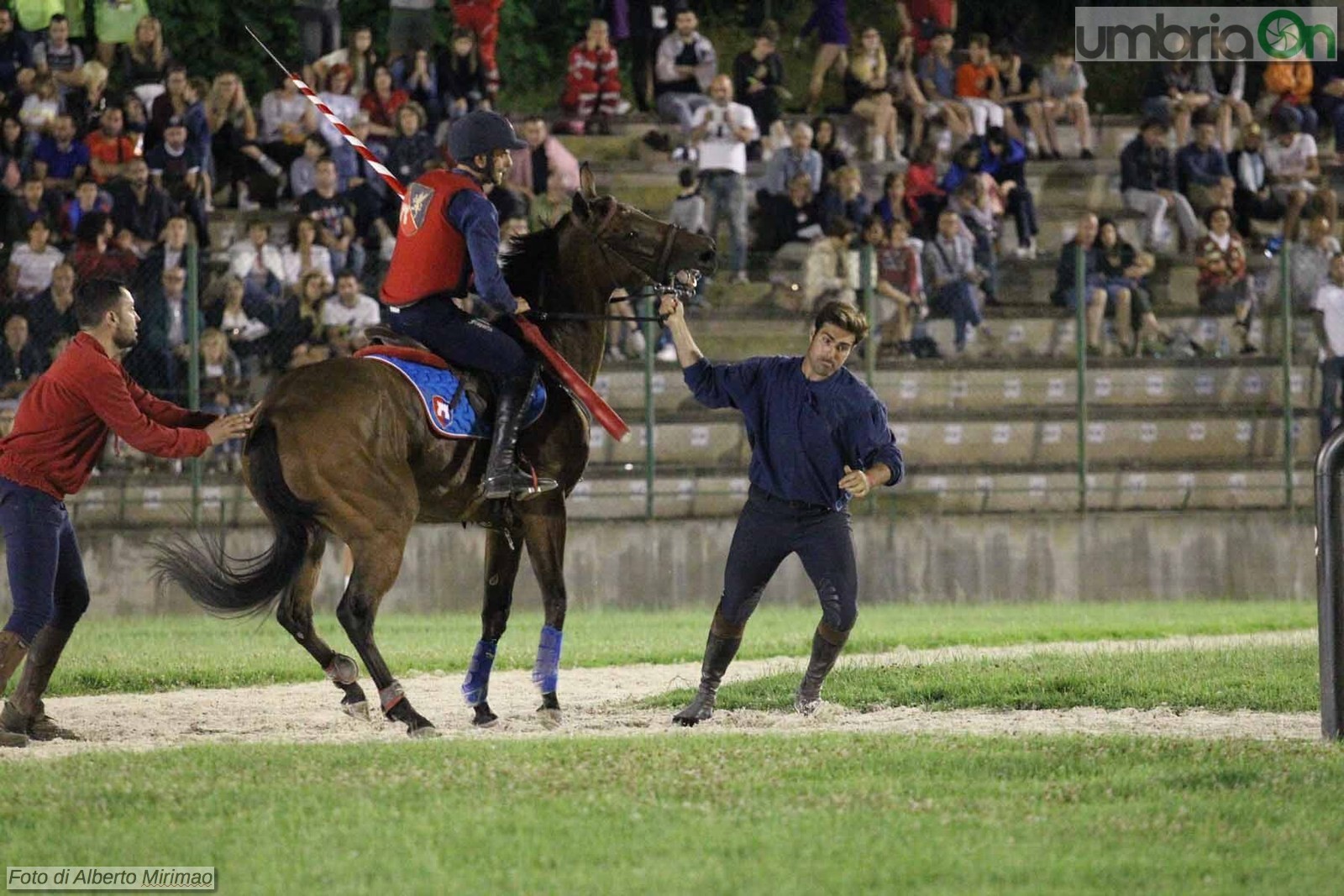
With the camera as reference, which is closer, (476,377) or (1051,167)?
(476,377)

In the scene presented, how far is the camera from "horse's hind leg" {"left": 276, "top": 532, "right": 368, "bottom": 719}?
995 centimetres

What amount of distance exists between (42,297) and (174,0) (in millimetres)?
10076

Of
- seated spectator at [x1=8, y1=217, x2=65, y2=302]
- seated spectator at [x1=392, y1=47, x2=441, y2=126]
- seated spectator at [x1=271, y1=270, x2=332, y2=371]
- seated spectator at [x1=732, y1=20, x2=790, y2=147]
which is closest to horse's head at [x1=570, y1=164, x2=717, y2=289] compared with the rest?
seated spectator at [x1=271, y1=270, x2=332, y2=371]

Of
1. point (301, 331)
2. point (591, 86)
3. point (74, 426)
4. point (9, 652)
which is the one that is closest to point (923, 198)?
point (591, 86)

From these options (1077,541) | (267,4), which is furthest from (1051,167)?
(267,4)

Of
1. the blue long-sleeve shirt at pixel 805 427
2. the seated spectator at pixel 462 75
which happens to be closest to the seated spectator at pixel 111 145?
the seated spectator at pixel 462 75

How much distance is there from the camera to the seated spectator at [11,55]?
22.7 m

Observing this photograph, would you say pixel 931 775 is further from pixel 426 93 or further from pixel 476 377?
pixel 426 93

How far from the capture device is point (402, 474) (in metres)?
9.91

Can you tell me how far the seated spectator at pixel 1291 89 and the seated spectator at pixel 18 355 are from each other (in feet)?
52.3

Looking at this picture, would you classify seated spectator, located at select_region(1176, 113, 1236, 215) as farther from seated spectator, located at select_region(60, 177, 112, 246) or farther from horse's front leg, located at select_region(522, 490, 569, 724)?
horse's front leg, located at select_region(522, 490, 569, 724)

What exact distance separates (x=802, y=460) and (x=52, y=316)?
1049 cm

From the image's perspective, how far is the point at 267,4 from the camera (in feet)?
90.3

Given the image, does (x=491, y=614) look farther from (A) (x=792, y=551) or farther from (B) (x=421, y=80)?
(B) (x=421, y=80)
